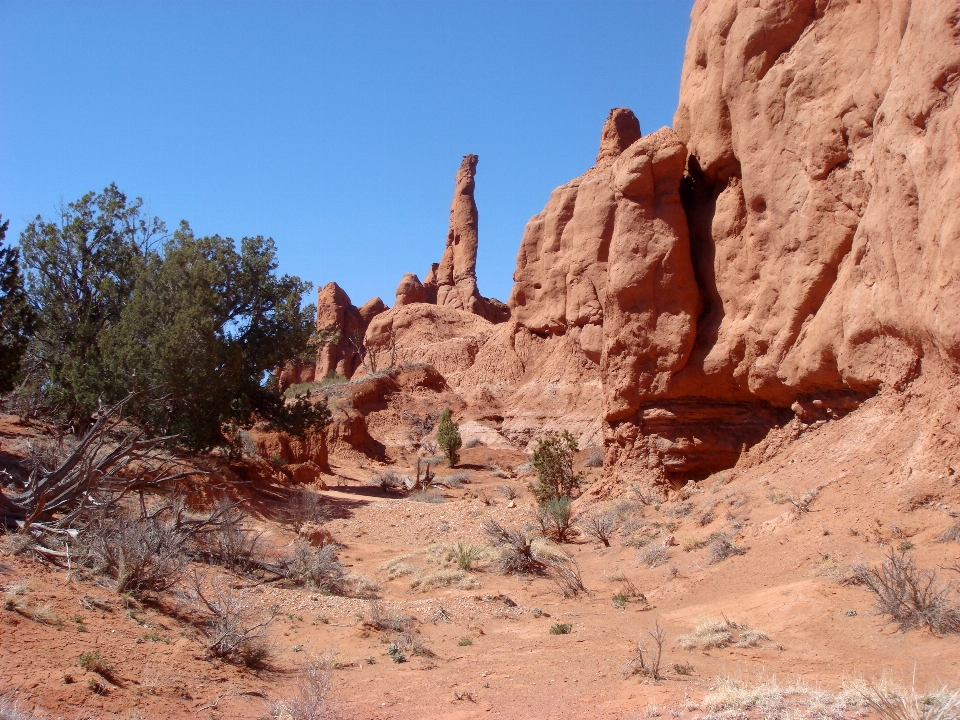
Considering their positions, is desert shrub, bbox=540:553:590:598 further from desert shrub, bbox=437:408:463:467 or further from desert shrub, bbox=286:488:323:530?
desert shrub, bbox=437:408:463:467

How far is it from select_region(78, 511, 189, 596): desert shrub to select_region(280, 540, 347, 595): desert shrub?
8.48 feet

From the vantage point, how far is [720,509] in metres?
13.4

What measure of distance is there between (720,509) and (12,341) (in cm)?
1588

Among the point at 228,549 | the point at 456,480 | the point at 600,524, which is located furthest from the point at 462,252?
the point at 228,549

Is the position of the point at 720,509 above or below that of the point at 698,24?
below

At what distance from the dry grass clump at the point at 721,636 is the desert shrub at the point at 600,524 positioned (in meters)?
6.18

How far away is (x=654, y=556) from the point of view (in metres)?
12.4

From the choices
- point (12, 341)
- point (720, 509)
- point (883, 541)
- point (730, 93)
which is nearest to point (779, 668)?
point (883, 541)

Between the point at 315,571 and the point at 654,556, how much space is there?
5.33 m

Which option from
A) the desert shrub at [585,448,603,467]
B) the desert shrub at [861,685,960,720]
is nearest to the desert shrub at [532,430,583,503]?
the desert shrub at [585,448,603,467]

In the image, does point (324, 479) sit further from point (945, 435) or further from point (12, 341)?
point (945, 435)

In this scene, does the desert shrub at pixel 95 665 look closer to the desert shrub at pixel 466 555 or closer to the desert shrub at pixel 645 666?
the desert shrub at pixel 645 666

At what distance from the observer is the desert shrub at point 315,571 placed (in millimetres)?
11297

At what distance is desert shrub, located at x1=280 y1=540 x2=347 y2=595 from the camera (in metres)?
11.3
